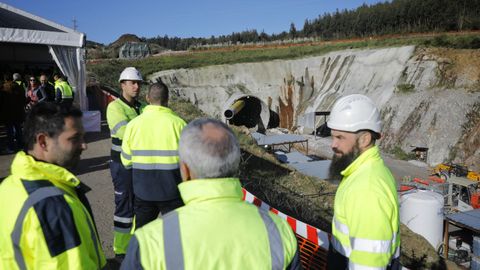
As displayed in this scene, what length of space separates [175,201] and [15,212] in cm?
210

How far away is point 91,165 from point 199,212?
8.01 m

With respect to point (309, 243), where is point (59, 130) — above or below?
above

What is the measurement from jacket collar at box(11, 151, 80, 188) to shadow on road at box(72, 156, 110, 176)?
21.8ft

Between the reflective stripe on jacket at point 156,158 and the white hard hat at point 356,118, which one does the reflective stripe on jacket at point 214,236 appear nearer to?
the white hard hat at point 356,118

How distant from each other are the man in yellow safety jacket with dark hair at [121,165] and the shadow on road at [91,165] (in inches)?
154

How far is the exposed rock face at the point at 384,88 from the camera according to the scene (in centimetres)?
2008

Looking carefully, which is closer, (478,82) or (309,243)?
(309,243)

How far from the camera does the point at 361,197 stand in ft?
A: 7.49

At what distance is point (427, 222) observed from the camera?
820cm

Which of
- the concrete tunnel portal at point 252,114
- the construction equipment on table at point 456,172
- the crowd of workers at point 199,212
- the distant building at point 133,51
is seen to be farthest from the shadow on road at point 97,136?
the distant building at point 133,51

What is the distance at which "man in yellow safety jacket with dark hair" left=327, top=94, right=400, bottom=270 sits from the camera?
2.24 m

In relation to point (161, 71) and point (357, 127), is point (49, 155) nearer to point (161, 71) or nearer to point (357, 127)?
point (357, 127)

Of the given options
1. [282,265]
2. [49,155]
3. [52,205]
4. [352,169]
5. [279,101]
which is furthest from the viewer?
[279,101]

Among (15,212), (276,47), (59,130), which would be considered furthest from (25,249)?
(276,47)
